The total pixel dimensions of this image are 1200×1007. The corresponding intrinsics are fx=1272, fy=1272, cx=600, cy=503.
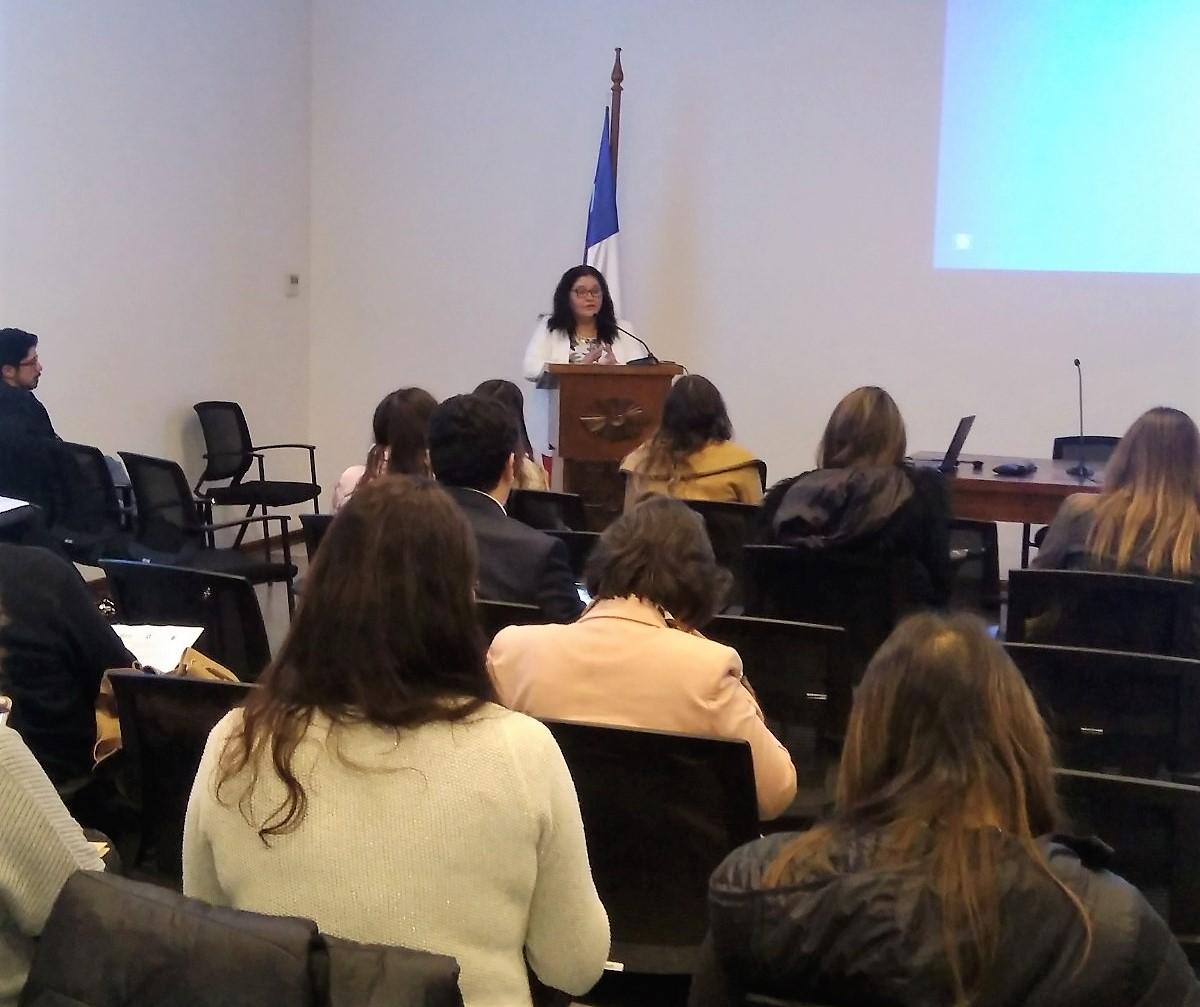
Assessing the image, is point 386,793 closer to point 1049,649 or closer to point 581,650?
point 581,650

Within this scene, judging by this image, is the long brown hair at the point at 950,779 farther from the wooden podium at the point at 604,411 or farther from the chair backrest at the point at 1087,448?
the chair backrest at the point at 1087,448

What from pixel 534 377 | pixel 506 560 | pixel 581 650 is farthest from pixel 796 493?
pixel 534 377

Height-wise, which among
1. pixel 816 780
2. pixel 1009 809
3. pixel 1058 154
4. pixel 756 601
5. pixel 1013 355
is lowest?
pixel 816 780

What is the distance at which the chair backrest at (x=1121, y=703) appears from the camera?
2270mm

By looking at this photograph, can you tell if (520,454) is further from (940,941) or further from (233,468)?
→ (233,468)

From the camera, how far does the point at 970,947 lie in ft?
3.75

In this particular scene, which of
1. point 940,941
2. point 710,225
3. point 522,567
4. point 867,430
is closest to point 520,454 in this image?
point 867,430

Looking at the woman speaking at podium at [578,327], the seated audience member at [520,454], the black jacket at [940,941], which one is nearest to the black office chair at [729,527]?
the seated audience member at [520,454]

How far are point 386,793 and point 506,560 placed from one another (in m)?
1.35

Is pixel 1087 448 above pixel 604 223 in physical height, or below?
below

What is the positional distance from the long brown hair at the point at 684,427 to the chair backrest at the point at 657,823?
216 centimetres

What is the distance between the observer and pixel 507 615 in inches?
101

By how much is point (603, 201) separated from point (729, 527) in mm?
3450

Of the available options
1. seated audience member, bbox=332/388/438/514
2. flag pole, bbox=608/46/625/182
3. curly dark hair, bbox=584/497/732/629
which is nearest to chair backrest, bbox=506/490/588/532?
seated audience member, bbox=332/388/438/514
